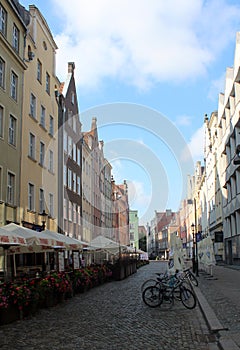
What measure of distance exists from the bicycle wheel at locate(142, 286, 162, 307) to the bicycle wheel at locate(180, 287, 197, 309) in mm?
715

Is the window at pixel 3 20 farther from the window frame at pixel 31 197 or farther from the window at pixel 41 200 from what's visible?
the window at pixel 41 200

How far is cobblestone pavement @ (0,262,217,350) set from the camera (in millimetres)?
8625

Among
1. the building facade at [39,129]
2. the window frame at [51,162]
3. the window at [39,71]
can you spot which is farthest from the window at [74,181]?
the window at [39,71]

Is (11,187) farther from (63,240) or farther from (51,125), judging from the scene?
(51,125)

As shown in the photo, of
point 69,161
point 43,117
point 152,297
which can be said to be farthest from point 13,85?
point 152,297

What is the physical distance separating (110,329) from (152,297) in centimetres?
399

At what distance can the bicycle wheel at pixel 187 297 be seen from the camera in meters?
13.8

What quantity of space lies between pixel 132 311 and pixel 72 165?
30.1 m

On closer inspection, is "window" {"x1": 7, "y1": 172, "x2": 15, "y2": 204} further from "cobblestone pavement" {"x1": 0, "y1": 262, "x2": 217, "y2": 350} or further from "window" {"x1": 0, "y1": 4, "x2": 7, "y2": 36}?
"cobblestone pavement" {"x1": 0, "y1": 262, "x2": 217, "y2": 350}

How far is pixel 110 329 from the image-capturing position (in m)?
10.3

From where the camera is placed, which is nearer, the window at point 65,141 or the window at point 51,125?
the window at point 51,125

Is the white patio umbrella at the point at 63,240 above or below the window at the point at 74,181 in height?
below

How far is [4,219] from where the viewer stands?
23.1m

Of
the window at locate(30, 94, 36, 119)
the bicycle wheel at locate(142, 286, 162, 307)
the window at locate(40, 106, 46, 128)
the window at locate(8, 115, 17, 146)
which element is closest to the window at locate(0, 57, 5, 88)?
the window at locate(8, 115, 17, 146)
